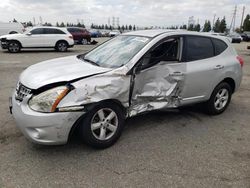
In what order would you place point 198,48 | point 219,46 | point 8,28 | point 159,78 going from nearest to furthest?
point 159,78 < point 198,48 < point 219,46 < point 8,28

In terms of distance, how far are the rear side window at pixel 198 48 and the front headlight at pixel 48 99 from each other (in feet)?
7.42

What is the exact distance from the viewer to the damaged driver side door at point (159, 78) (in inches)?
144

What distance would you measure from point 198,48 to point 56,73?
8.43 ft

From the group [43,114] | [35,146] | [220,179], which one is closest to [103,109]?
[43,114]

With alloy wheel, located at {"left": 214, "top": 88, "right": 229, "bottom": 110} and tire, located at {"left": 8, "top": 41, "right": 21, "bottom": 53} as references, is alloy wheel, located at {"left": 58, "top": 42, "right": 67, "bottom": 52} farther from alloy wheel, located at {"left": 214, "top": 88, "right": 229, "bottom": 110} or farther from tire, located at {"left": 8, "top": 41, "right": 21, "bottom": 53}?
alloy wheel, located at {"left": 214, "top": 88, "right": 229, "bottom": 110}

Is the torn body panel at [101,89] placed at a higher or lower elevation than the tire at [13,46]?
higher

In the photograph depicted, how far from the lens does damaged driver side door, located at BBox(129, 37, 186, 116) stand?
12.0 ft

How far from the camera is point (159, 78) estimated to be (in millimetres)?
3912

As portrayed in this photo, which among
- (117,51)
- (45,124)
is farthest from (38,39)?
(45,124)

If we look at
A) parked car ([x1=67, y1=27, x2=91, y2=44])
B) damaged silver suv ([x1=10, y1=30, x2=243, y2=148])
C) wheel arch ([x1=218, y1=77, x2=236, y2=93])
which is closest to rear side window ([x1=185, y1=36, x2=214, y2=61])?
damaged silver suv ([x1=10, y1=30, x2=243, y2=148])

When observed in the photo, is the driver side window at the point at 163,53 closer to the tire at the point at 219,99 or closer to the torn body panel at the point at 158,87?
the torn body panel at the point at 158,87

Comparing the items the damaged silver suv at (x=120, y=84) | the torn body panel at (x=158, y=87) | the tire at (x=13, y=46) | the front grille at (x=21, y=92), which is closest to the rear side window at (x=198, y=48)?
the damaged silver suv at (x=120, y=84)

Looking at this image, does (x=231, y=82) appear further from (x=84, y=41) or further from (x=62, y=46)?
(x=84, y=41)

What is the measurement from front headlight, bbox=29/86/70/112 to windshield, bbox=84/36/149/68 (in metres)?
0.90
